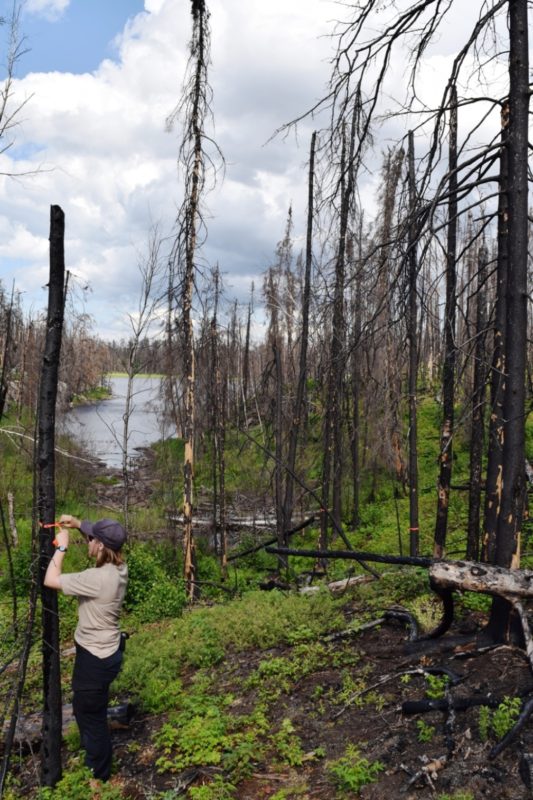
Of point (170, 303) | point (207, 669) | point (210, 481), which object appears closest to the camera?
point (207, 669)

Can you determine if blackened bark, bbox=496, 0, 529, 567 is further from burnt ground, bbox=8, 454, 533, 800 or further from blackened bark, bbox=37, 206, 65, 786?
blackened bark, bbox=37, 206, 65, 786

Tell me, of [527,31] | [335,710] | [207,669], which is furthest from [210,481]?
[527,31]

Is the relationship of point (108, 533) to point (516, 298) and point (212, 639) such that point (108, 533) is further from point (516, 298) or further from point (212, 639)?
point (516, 298)

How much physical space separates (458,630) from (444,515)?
5.25 m

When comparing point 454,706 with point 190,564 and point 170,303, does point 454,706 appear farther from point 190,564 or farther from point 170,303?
point 170,303

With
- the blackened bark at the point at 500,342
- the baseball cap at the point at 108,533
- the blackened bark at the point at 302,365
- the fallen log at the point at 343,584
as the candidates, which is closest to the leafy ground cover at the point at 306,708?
the fallen log at the point at 343,584

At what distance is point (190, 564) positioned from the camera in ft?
39.2

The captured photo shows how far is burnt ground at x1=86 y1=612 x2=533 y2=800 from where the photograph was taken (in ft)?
11.3

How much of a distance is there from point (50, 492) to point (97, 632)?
119 centimetres

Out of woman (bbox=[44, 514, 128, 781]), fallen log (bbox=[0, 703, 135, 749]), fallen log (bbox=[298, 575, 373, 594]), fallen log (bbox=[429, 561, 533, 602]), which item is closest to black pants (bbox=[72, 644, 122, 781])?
woman (bbox=[44, 514, 128, 781])

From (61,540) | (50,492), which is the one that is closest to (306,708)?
(61,540)

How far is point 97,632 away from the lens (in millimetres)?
4379

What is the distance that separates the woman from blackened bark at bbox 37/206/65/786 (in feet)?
0.69

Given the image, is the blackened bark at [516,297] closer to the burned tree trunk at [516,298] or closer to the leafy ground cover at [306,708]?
the burned tree trunk at [516,298]
